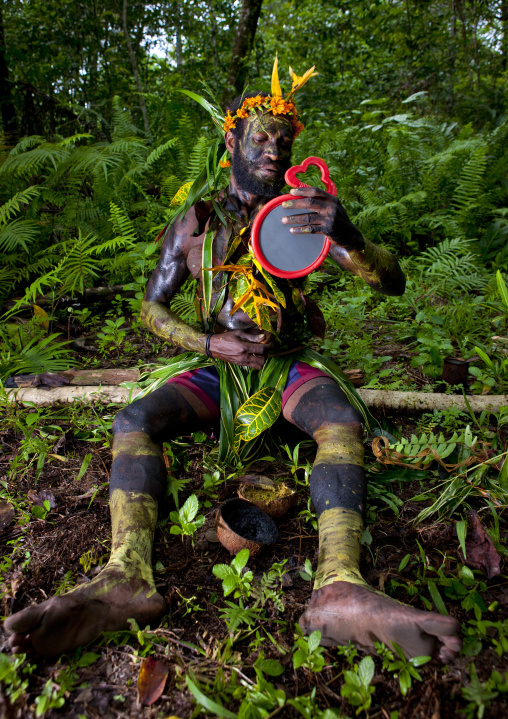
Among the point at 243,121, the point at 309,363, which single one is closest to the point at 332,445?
the point at 309,363

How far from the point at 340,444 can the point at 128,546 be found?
82 centimetres

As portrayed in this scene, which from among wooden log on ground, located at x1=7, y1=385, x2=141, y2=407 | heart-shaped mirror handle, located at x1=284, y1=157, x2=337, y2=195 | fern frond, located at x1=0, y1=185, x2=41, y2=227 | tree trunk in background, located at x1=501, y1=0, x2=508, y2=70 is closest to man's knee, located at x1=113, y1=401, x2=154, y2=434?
wooden log on ground, located at x1=7, y1=385, x2=141, y2=407

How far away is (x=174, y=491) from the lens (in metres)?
1.91

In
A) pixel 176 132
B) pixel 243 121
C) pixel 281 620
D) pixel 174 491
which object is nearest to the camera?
pixel 281 620

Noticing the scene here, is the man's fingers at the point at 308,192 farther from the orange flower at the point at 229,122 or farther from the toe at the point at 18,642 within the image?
the toe at the point at 18,642

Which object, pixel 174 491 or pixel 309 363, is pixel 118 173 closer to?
pixel 309 363

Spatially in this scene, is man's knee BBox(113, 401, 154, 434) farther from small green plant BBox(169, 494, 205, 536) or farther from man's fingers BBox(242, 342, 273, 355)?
man's fingers BBox(242, 342, 273, 355)

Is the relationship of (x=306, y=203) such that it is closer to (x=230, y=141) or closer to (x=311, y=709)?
(x=230, y=141)

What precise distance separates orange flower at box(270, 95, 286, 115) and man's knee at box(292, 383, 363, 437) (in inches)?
48.1

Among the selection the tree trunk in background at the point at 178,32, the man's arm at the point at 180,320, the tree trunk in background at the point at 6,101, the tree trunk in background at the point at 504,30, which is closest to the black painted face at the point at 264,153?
the man's arm at the point at 180,320

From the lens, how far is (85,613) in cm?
127

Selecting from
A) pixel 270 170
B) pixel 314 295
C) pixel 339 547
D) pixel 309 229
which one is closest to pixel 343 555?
pixel 339 547

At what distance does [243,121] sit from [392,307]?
2.22 m

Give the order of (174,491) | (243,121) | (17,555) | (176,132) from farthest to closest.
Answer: (176,132) → (243,121) → (174,491) → (17,555)
